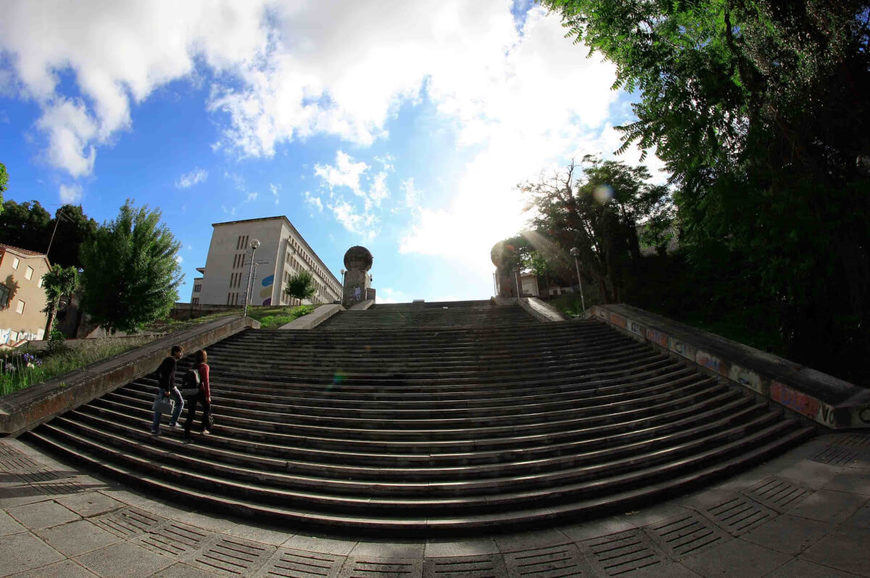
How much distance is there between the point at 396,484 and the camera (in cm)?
448

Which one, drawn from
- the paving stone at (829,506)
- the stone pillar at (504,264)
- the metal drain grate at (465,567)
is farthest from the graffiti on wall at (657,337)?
the stone pillar at (504,264)

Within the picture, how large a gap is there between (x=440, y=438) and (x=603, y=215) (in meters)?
18.1

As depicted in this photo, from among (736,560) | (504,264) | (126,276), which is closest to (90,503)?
(736,560)

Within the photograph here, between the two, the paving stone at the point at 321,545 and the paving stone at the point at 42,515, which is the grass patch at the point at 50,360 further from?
the paving stone at the point at 321,545

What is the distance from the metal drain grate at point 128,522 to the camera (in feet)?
11.9

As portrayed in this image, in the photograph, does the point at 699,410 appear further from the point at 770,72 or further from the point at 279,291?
the point at 279,291

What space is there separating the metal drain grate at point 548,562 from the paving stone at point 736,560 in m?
0.89

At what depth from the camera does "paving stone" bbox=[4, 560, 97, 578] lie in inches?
111

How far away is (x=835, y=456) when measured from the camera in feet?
15.5

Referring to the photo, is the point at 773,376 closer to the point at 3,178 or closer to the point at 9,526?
the point at 9,526

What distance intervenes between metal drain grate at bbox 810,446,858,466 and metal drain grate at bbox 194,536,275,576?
6.93m

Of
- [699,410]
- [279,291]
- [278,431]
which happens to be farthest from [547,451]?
[279,291]

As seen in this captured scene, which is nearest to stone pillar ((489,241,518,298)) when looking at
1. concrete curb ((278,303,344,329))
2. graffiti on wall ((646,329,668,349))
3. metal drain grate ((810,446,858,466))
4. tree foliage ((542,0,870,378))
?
concrete curb ((278,303,344,329))

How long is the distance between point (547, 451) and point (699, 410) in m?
3.34
